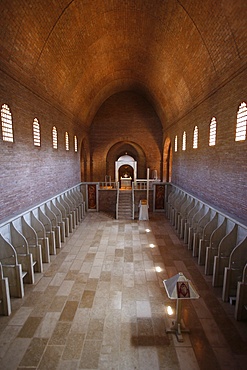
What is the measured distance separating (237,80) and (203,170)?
3683 millimetres

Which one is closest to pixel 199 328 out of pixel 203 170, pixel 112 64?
pixel 203 170

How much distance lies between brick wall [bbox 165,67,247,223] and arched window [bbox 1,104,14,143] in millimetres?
6495

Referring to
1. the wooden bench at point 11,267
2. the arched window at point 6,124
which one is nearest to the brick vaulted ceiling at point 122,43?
the arched window at point 6,124

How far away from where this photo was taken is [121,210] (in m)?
13.4

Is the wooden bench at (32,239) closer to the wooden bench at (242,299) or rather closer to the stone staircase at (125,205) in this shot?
the wooden bench at (242,299)

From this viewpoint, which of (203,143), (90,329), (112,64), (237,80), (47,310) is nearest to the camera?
(90,329)

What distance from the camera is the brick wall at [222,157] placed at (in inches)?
250

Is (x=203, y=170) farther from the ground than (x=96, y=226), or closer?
farther from the ground

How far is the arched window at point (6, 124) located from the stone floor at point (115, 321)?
4030mm

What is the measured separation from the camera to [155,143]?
19.9 metres

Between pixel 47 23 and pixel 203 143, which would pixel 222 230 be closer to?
pixel 203 143

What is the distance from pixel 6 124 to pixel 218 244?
707cm

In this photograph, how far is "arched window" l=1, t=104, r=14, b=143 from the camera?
6.50 metres

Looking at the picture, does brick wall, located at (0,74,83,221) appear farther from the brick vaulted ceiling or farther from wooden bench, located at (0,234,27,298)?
wooden bench, located at (0,234,27,298)
